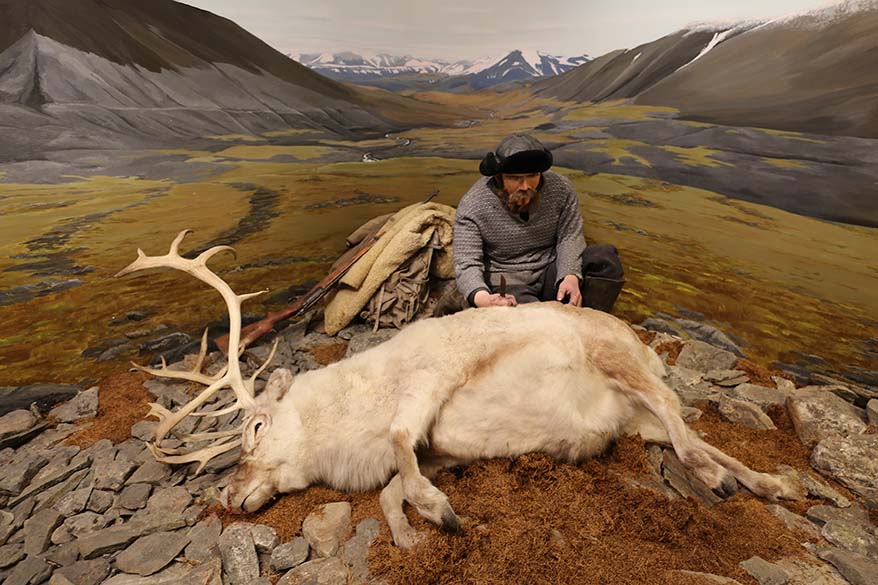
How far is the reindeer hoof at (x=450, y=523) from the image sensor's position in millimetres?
1906

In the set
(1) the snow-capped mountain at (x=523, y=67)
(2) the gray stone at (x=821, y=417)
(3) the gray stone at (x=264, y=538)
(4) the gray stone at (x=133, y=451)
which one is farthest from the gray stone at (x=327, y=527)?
(1) the snow-capped mountain at (x=523, y=67)

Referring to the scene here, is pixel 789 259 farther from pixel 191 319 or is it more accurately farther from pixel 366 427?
pixel 191 319

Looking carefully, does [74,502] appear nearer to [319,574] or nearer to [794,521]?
[319,574]

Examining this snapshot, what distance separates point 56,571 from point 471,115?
7.78 meters

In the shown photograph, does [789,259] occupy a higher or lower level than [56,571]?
higher

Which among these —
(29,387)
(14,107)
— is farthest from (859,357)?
(14,107)

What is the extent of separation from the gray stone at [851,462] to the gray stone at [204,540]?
11.4ft

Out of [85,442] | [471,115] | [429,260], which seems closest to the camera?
[85,442]

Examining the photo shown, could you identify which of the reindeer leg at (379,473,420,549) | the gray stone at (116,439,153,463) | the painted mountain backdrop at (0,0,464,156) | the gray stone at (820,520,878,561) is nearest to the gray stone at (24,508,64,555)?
the gray stone at (116,439,153,463)

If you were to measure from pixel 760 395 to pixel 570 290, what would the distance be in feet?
5.48

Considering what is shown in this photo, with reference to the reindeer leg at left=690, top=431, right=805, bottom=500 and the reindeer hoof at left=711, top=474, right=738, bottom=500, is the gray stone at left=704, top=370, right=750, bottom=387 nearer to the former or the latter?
the reindeer leg at left=690, top=431, right=805, bottom=500

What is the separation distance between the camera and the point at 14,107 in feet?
13.0

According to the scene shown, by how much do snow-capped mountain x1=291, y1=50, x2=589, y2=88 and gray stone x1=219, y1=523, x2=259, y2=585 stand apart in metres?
6.40

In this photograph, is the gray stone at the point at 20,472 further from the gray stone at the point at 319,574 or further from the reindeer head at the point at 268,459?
the gray stone at the point at 319,574
